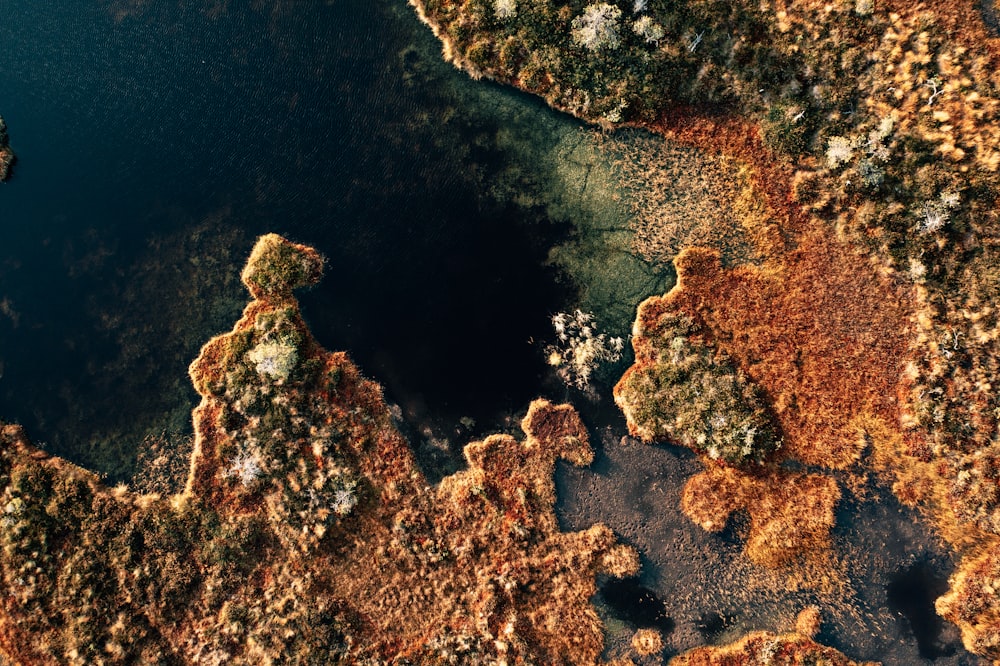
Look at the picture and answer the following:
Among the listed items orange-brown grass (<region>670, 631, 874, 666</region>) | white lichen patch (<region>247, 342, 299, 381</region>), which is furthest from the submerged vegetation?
white lichen patch (<region>247, 342, 299, 381</region>)

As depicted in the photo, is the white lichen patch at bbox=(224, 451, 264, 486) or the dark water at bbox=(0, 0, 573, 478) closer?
the white lichen patch at bbox=(224, 451, 264, 486)

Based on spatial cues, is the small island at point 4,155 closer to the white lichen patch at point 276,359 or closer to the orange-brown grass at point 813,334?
the white lichen patch at point 276,359

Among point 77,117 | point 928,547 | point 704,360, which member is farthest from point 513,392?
point 77,117

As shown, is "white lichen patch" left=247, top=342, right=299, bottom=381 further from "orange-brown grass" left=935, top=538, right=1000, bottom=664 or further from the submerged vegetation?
"orange-brown grass" left=935, top=538, right=1000, bottom=664

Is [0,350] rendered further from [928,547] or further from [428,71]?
[928,547]

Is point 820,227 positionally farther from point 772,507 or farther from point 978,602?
point 978,602
